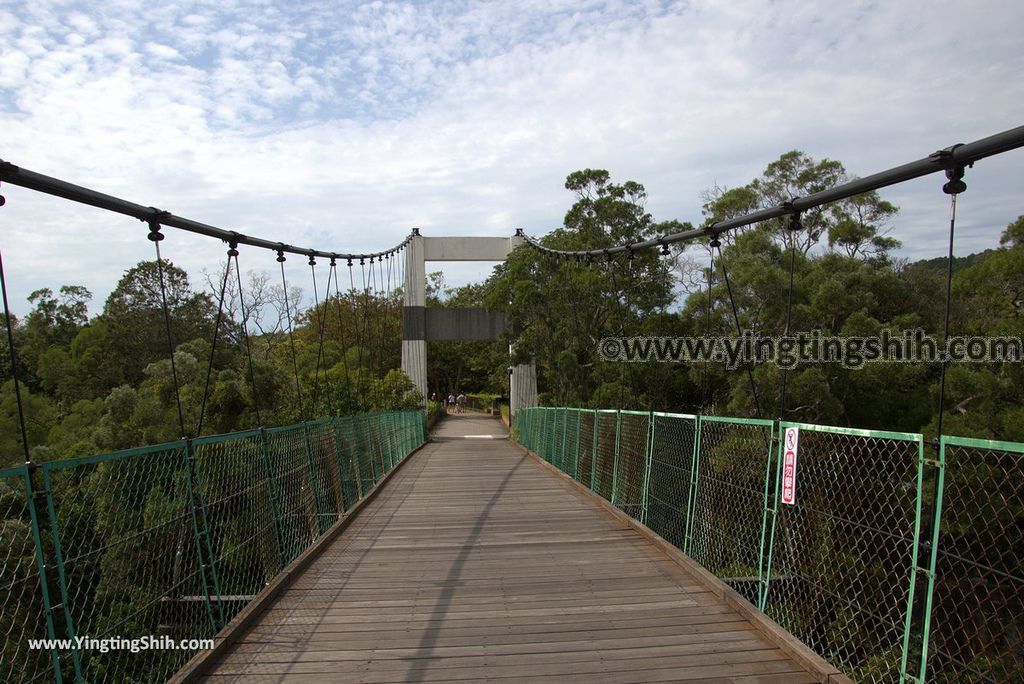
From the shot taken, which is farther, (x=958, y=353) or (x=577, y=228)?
(x=577, y=228)

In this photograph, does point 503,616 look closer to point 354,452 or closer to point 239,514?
point 239,514

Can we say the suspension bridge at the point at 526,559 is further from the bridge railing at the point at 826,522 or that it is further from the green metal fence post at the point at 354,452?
the green metal fence post at the point at 354,452

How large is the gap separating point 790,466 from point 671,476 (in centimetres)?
223

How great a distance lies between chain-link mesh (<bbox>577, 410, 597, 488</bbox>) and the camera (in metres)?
8.49

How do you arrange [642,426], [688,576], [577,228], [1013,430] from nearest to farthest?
[688,576]
[642,426]
[1013,430]
[577,228]

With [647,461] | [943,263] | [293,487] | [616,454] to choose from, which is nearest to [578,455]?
[616,454]

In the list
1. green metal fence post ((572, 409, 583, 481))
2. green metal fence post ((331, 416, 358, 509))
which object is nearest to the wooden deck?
green metal fence post ((331, 416, 358, 509))

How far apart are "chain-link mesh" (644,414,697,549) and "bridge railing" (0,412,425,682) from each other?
2.63 metres

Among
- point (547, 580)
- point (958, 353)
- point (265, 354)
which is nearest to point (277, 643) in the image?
point (547, 580)

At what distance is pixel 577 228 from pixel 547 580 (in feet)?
68.3

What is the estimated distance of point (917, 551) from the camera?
2.50m

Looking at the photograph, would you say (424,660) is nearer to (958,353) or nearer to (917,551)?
(917,551)

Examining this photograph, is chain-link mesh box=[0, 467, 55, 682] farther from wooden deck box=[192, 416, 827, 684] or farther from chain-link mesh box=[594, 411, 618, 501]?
chain-link mesh box=[594, 411, 618, 501]

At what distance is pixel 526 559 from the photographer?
508 cm
